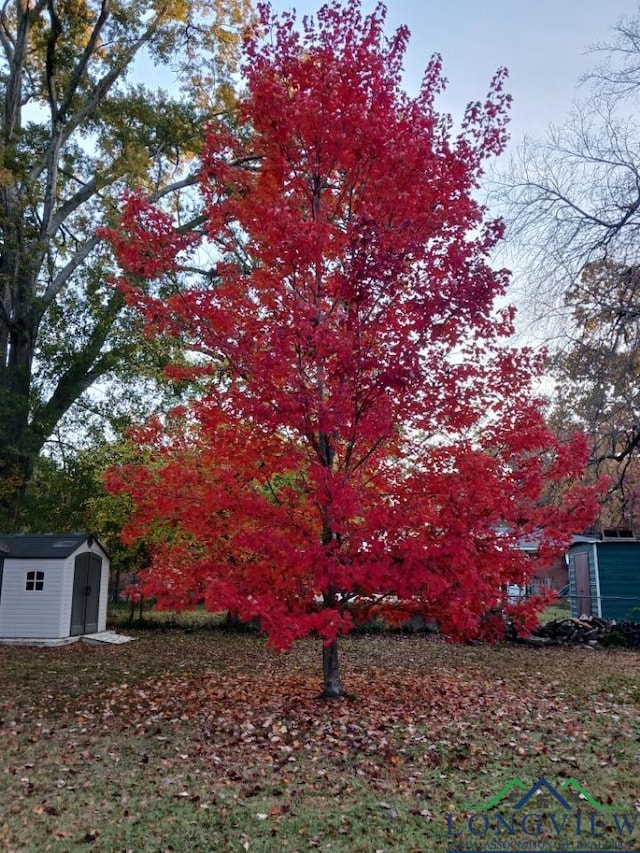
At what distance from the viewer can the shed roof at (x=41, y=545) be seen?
15.0 metres

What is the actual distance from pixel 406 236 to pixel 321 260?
1043mm

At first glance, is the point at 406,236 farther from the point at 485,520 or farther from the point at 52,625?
the point at 52,625

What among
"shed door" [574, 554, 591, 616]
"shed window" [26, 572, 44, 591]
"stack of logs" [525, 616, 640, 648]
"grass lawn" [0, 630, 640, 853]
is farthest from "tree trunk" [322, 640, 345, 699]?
"shed door" [574, 554, 591, 616]

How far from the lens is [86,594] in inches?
624

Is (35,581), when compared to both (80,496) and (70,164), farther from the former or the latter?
(70,164)

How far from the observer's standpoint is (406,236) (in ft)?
22.6

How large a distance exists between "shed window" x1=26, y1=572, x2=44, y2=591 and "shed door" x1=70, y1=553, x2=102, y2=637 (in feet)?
2.44

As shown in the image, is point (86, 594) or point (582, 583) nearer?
point (86, 594)

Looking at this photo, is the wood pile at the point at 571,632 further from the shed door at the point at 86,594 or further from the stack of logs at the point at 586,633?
the shed door at the point at 86,594

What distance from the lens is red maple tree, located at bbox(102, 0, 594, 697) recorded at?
6.61 meters

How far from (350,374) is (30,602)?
1187 centimetres

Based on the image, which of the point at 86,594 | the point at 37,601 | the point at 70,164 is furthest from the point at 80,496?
the point at 70,164

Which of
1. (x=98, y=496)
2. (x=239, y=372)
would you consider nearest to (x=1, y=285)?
(x=98, y=496)

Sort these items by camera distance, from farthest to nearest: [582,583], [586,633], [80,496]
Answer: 1. [582,583]
2. [80,496]
3. [586,633]
